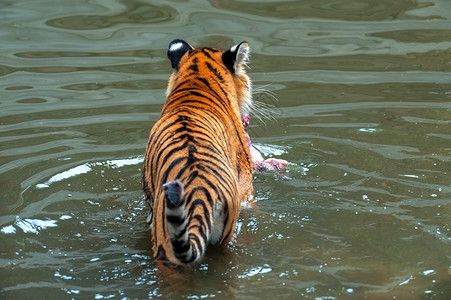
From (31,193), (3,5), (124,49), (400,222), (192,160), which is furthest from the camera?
(3,5)

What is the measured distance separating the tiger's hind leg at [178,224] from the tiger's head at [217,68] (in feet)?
4.97

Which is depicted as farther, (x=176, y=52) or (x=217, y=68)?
(x=176, y=52)

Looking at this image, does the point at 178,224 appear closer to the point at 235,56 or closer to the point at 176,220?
the point at 176,220

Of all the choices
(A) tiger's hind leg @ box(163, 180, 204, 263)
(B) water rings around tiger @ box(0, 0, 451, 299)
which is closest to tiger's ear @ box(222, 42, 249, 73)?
(B) water rings around tiger @ box(0, 0, 451, 299)

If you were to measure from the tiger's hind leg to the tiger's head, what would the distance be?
1.52 meters

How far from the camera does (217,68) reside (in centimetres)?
440

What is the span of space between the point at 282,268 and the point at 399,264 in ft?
2.09

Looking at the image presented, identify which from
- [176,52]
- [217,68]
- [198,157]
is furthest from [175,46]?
[198,157]

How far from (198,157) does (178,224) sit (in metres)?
0.65

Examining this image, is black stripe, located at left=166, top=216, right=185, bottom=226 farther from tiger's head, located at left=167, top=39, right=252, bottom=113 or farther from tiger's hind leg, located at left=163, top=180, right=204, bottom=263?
tiger's head, located at left=167, top=39, right=252, bottom=113

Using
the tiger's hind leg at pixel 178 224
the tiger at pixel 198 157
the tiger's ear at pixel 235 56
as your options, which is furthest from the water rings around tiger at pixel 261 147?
the tiger's ear at pixel 235 56

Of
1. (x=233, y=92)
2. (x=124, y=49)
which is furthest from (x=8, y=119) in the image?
(x=233, y=92)

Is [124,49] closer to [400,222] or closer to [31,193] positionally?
[31,193]

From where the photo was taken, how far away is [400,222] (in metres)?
4.21
